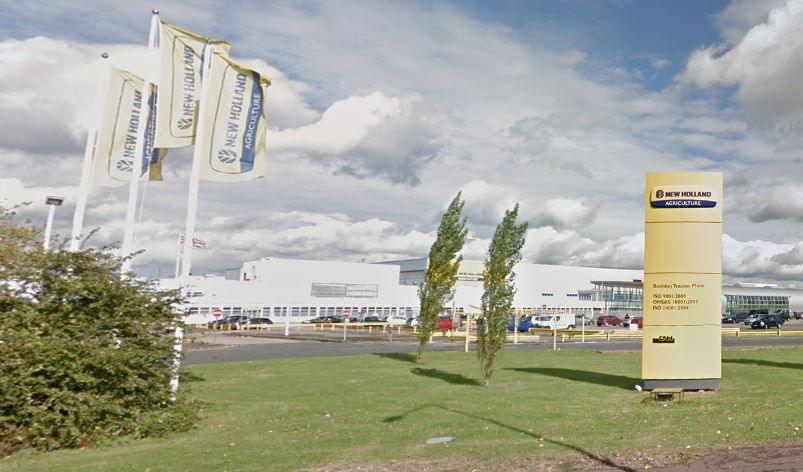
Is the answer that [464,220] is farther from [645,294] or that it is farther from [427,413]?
[427,413]

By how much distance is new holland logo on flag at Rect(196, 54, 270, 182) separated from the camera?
15.9 metres

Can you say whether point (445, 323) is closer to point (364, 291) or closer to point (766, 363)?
point (364, 291)

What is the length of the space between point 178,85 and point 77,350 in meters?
7.05

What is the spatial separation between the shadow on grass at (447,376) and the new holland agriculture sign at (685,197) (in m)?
7.44

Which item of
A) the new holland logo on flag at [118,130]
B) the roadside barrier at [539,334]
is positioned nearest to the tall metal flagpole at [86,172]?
the new holland logo on flag at [118,130]

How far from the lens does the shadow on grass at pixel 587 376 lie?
2036 cm

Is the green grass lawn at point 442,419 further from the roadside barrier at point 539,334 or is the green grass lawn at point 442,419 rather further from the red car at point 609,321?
the red car at point 609,321

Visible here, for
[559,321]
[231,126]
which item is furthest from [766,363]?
[559,321]

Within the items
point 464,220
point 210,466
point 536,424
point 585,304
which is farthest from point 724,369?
point 585,304

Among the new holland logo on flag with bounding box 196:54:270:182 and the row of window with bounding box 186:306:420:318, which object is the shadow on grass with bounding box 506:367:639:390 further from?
the row of window with bounding box 186:306:420:318

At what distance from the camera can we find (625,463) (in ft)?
32.4

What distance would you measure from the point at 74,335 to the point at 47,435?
1798mm

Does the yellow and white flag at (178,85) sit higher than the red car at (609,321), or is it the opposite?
the yellow and white flag at (178,85)

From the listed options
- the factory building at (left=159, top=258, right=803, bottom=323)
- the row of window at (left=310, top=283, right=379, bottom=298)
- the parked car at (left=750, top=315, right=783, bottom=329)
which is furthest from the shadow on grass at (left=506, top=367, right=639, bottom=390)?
the row of window at (left=310, top=283, right=379, bottom=298)
